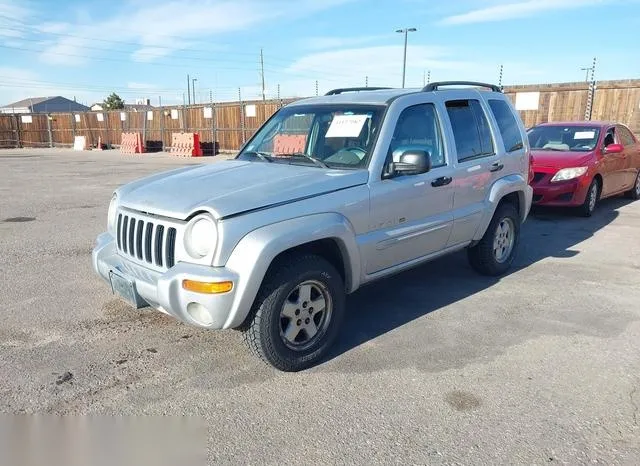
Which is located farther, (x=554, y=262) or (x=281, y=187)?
(x=554, y=262)

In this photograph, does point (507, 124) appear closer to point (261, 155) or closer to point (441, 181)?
point (441, 181)

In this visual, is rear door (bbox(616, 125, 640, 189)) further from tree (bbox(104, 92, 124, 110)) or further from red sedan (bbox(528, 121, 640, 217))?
tree (bbox(104, 92, 124, 110))

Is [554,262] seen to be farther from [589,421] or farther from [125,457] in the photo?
[125,457]

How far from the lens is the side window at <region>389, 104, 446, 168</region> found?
13.7 ft

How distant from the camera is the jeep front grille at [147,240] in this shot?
3.32 m

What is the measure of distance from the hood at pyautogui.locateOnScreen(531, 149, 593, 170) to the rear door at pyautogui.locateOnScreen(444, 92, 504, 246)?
149 inches

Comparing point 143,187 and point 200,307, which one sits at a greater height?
point 143,187

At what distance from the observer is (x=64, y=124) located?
34.1m

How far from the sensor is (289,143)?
4.64m

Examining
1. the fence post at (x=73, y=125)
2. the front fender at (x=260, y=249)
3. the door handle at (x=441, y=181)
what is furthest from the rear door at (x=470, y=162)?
the fence post at (x=73, y=125)

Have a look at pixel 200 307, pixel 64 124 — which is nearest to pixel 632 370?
pixel 200 307

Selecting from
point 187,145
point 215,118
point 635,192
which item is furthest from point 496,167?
point 215,118

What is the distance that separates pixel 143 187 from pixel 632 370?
372 centimetres

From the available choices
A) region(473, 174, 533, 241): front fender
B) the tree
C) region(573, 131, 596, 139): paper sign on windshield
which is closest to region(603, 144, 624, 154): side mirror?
region(573, 131, 596, 139): paper sign on windshield
